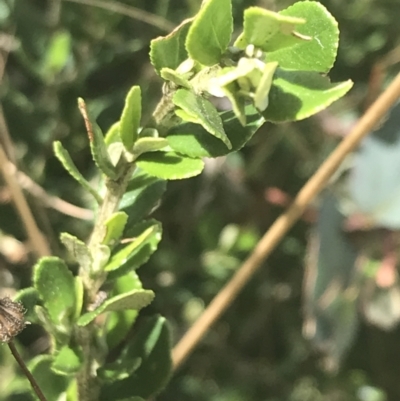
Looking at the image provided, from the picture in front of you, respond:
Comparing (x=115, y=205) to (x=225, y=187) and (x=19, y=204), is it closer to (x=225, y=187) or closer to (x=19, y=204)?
(x=19, y=204)

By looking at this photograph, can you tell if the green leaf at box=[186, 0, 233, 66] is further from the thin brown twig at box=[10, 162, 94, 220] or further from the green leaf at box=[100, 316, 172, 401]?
the thin brown twig at box=[10, 162, 94, 220]

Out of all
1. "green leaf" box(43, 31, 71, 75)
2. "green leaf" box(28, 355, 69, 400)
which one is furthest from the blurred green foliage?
"green leaf" box(28, 355, 69, 400)

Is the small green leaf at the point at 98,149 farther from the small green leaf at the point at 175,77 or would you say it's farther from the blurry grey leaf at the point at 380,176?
the blurry grey leaf at the point at 380,176

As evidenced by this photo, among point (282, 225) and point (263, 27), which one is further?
point (282, 225)

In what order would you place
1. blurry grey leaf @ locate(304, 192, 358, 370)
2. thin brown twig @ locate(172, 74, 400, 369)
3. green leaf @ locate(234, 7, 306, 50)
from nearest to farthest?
1. green leaf @ locate(234, 7, 306, 50)
2. thin brown twig @ locate(172, 74, 400, 369)
3. blurry grey leaf @ locate(304, 192, 358, 370)

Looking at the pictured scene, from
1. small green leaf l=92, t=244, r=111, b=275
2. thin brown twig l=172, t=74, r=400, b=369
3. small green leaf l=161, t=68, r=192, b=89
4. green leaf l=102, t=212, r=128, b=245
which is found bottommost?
thin brown twig l=172, t=74, r=400, b=369

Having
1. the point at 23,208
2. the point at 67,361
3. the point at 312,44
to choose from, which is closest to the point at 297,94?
the point at 312,44

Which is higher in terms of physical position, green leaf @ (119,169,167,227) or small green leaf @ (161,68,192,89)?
small green leaf @ (161,68,192,89)

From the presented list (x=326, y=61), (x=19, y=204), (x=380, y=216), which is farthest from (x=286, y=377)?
(x=326, y=61)

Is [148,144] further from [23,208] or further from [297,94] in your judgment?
[23,208]
